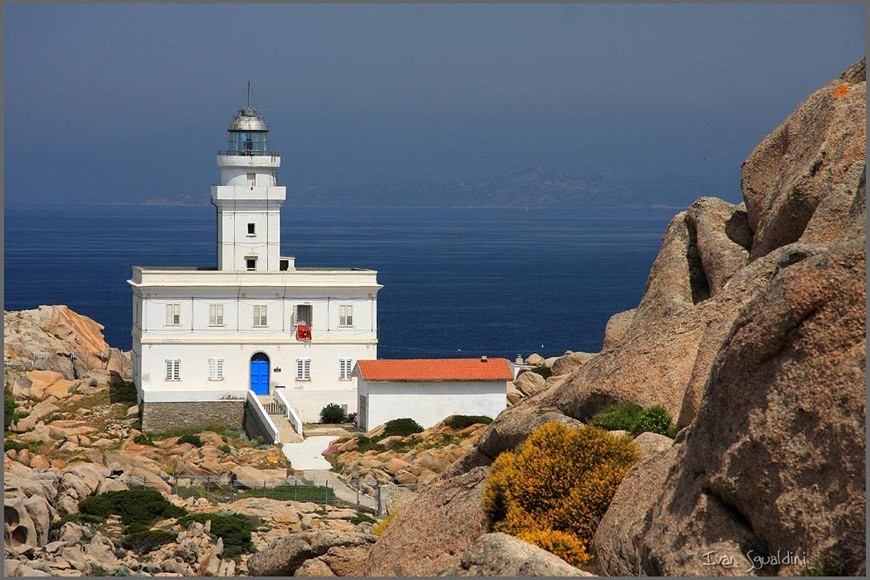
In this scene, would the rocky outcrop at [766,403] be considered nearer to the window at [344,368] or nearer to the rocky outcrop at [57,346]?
the window at [344,368]

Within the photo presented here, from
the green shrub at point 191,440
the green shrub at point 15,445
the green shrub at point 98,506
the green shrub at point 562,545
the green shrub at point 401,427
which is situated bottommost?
the green shrub at point 191,440

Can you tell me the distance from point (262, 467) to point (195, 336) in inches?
451

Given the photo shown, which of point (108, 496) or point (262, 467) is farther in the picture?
point (262, 467)

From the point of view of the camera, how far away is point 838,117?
1530cm

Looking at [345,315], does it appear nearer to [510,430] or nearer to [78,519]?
[78,519]

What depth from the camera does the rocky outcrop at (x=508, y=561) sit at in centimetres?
1061

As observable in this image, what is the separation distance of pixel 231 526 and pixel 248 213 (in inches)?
952

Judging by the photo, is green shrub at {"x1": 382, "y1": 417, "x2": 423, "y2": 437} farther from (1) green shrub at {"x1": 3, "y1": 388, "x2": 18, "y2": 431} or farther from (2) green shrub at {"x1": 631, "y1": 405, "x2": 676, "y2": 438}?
(2) green shrub at {"x1": 631, "y1": 405, "x2": 676, "y2": 438}

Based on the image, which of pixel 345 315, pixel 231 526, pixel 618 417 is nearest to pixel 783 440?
pixel 618 417

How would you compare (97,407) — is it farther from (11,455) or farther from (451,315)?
(451,315)

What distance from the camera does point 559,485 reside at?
521 inches

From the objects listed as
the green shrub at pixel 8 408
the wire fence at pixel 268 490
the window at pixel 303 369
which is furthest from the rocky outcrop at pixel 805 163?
the window at pixel 303 369

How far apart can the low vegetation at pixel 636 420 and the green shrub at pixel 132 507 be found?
1625 centimetres

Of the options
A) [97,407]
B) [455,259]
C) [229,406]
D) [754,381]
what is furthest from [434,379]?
[455,259]
